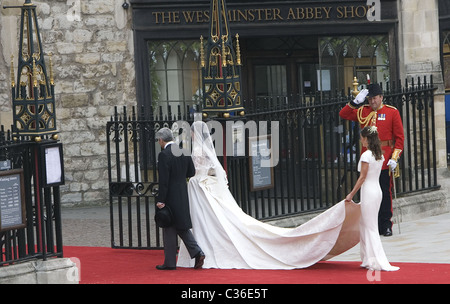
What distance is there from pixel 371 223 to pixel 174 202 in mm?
2068

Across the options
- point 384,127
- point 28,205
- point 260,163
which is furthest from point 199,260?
point 384,127

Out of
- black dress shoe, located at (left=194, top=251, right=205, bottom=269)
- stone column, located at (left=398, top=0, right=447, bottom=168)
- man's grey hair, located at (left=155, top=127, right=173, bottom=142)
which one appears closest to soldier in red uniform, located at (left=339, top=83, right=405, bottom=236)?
man's grey hair, located at (left=155, top=127, right=173, bottom=142)

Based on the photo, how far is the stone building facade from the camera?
56.8ft

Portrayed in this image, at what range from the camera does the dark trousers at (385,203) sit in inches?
523

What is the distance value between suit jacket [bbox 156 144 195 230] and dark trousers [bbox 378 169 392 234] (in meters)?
3.00

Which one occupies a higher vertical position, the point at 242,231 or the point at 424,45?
the point at 424,45

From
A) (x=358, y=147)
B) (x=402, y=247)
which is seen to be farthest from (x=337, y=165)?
(x=402, y=247)

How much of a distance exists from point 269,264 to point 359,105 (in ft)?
9.88

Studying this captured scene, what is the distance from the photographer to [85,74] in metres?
17.5

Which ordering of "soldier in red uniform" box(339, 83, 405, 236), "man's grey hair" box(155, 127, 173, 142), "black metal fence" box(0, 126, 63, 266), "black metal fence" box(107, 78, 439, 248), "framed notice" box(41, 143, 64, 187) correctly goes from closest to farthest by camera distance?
"black metal fence" box(0, 126, 63, 266) < "framed notice" box(41, 143, 64, 187) < "man's grey hair" box(155, 127, 173, 142) < "black metal fence" box(107, 78, 439, 248) < "soldier in red uniform" box(339, 83, 405, 236)

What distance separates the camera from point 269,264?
11.3 meters

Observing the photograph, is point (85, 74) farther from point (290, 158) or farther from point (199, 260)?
point (199, 260)

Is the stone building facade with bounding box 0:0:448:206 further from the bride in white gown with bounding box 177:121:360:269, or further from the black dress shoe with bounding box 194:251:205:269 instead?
the black dress shoe with bounding box 194:251:205:269

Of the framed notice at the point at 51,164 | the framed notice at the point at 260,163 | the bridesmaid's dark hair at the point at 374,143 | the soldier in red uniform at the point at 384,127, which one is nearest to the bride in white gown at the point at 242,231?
the bridesmaid's dark hair at the point at 374,143
